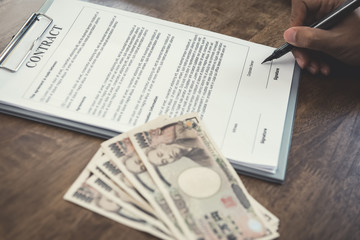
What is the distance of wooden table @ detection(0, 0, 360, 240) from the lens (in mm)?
574

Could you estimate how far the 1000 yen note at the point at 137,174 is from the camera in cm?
57

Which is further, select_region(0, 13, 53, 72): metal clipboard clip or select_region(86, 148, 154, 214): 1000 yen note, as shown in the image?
select_region(0, 13, 53, 72): metal clipboard clip

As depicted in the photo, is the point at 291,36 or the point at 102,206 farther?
the point at 291,36

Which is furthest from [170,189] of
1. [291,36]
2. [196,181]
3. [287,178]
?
[291,36]

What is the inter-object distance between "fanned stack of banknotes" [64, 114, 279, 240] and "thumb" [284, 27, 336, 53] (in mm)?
283

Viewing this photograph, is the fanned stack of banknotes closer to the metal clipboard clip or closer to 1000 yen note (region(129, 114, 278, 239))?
1000 yen note (region(129, 114, 278, 239))

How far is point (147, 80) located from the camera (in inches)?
29.0

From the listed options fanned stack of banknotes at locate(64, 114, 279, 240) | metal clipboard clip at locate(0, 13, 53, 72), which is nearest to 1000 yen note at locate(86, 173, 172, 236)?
fanned stack of banknotes at locate(64, 114, 279, 240)

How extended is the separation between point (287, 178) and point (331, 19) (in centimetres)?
33

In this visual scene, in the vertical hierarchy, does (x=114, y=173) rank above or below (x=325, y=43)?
below

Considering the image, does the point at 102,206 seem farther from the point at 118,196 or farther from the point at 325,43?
the point at 325,43

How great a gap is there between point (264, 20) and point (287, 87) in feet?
0.69

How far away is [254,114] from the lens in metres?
0.71

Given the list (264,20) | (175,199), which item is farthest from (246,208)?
Result: (264,20)
